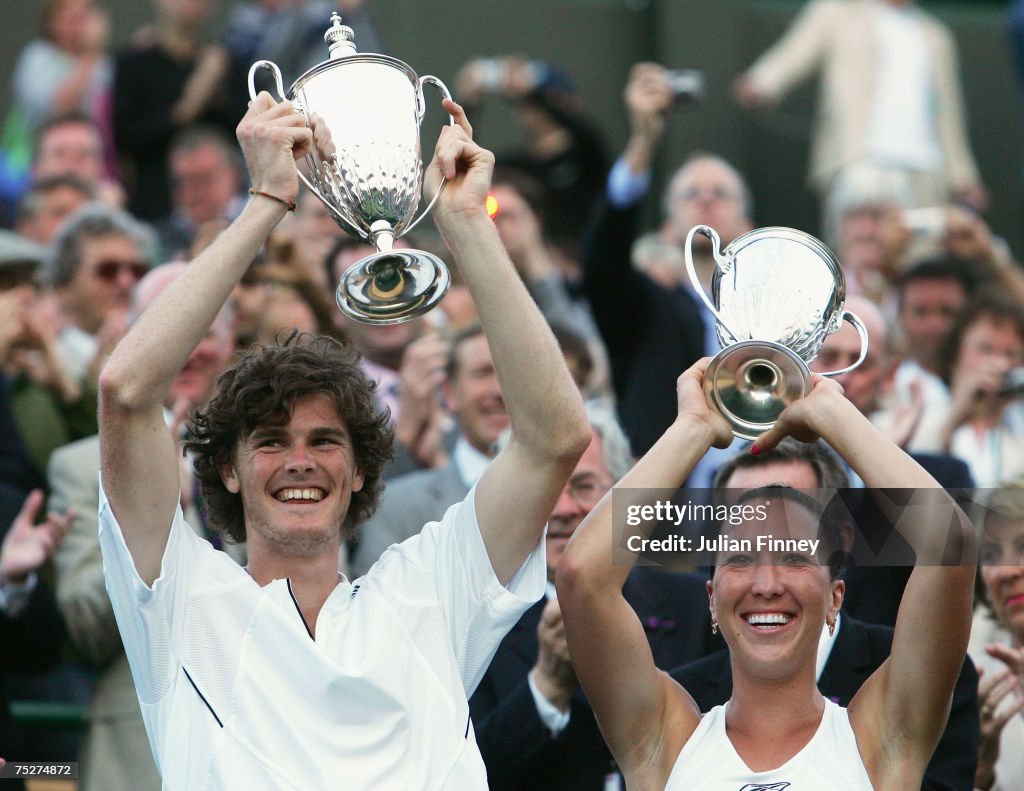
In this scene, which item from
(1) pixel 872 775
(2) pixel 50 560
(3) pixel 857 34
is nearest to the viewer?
(1) pixel 872 775

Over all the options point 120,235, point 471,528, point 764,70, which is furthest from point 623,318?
point 764,70

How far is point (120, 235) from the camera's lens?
710 cm

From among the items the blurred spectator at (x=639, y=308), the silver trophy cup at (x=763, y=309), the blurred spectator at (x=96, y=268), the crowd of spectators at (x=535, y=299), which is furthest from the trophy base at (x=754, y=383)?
the blurred spectator at (x=96, y=268)

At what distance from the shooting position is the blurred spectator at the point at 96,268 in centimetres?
709

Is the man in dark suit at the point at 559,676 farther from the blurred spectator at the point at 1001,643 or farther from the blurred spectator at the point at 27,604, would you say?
the blurred spectator at the point at 27,604

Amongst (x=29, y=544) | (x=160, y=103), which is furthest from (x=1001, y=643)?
(x=160, y=103)

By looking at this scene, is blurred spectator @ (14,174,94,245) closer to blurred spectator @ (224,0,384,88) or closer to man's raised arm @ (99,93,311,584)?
blurred spectator @ (224,0,384,88)

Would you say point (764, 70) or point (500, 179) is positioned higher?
point (764, 70)

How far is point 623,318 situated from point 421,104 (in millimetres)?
2751

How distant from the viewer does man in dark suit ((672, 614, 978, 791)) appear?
14.4 feet

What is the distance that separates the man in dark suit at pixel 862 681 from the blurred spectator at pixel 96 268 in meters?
3.32

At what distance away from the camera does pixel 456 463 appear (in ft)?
19.3

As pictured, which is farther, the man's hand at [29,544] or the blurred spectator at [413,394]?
the blurred spectator at [413,394]

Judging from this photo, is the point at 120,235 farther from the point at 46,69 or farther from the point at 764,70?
the point at 764,70
